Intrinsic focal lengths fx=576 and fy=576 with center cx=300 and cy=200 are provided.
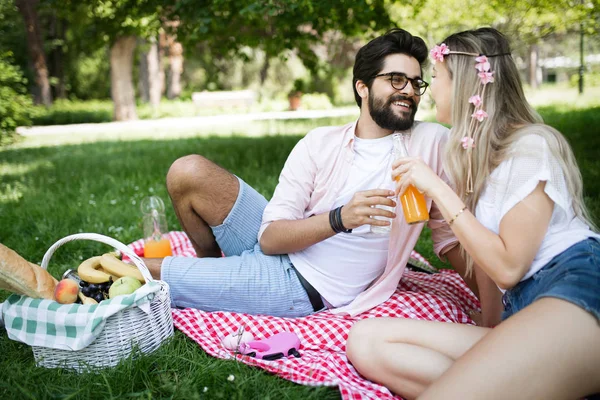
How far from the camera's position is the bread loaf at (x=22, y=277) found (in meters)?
2.52

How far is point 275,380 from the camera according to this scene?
2520mm

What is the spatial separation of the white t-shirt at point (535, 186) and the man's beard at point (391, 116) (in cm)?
85

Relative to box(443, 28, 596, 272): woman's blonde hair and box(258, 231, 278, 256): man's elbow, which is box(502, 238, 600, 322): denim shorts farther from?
box(258, 231, 278, 256): man's elbow

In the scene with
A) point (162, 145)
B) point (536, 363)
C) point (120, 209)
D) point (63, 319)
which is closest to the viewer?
point (536, 363)

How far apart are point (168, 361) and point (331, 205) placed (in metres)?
1.16

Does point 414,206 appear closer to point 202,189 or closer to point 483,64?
point 483,64

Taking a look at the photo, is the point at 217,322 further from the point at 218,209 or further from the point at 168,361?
the point at 218,209

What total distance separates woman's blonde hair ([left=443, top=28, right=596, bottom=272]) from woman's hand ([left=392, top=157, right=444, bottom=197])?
0.19 metres

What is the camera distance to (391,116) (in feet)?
10.1

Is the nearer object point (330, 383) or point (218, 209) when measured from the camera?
point (330, 383)

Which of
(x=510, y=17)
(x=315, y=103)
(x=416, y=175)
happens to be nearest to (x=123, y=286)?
(x=416, y=175)

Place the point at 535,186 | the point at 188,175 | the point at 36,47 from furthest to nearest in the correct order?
1. the point at 36,47
2. the point at 188,175
3. the point at 535,186

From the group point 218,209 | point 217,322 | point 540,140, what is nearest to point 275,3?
point 218,209

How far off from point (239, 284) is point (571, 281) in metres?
1.71
